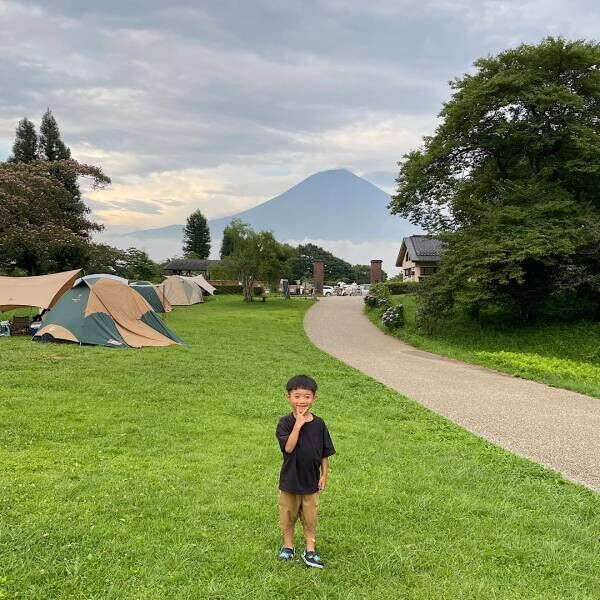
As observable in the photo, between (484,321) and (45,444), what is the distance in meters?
17.0

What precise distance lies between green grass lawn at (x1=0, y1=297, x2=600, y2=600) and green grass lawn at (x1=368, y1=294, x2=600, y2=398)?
5.02 metres

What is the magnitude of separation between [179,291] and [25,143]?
21344 mm

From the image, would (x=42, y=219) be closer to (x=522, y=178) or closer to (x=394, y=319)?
(x=394, y=319)

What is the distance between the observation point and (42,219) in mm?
24375

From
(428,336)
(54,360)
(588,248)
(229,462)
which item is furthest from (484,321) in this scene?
(229,462)

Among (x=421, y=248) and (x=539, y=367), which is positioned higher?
(x=421, y=248)

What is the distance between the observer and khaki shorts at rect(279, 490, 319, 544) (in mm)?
3459

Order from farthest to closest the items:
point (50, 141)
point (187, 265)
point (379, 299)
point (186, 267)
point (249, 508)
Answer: point (187, 265) → point (186, 267) → point (50, 141) → point (379, 299) → point (249, 508)

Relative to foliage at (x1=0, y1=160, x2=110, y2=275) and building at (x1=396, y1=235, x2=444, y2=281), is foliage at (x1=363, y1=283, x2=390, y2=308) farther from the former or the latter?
building at (x1=396, y1=235, x2=444, y2=281)

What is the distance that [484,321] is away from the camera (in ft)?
64.1

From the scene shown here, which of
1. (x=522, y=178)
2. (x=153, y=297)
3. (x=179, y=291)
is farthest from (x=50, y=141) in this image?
(x=522, y=178)

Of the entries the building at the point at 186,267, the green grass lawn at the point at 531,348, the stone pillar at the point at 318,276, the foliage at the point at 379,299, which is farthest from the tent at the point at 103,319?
the building at the point at 186,267

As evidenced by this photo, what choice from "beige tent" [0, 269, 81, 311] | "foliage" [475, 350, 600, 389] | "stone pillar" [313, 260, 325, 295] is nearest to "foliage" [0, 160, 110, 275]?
"beige tent" [0, 269, 81, 311]

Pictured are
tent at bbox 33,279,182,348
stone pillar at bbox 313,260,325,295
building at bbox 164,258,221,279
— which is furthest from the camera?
building at bbox 164,258,221,279
